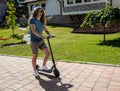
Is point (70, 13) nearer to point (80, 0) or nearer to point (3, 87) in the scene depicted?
point (80, 0)

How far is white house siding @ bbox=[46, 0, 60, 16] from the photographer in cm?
2988

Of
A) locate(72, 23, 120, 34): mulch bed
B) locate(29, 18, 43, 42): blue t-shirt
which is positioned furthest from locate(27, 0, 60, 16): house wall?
locate(29, 18, 43, 42): blue t-shirt

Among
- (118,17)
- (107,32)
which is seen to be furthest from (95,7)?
(118,17)

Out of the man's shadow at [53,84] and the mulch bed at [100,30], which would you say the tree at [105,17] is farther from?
the man's shadow at [53,84]

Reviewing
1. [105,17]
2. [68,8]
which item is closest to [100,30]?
[105,17]

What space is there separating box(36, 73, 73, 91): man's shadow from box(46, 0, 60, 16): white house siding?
80.3 ft

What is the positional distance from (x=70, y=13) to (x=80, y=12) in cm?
163

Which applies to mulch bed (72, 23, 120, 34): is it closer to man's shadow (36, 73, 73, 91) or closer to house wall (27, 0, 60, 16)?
house wall (27, 0, 60, 16)

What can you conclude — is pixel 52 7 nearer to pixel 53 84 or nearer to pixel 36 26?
pixel 36 26

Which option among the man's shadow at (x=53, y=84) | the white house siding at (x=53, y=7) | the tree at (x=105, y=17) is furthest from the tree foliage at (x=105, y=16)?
the white house siding at (x=53, y=7)

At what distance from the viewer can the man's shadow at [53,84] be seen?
5.13 meters

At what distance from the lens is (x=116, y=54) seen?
9.02 meters

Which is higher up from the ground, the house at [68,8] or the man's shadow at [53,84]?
the house at [68,8]

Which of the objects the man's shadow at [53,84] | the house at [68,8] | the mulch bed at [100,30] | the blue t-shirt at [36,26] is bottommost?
the man's shadow at [53,84]
